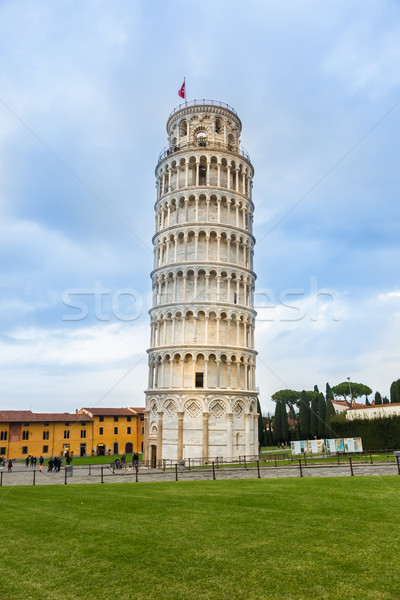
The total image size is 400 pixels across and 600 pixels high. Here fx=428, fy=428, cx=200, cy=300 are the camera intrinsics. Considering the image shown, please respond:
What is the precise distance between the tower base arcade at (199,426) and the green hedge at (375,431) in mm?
13725

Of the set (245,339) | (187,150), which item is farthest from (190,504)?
(187,150)

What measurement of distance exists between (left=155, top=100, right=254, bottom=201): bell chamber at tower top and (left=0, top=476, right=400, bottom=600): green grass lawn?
45.0m

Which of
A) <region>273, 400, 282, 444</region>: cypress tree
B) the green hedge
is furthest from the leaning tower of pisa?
<region>273, 400, 282, 444</region>: cypress tree

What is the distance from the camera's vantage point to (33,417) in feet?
268

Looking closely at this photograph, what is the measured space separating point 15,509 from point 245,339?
38.8 meters

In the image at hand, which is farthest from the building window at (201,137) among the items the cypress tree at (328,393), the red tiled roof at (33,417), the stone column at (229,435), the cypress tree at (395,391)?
the cypress tree at (328,393)

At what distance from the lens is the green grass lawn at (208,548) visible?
7918 mm

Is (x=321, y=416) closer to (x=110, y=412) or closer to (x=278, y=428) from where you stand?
(x=278, y=428)

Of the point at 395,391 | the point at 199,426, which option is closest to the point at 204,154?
the point at 199,426

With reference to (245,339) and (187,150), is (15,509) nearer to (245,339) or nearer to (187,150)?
(245,339)

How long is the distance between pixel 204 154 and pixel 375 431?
4016 cm

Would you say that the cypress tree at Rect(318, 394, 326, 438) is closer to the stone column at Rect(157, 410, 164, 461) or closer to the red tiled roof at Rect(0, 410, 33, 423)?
the stone column at Rect(157, 410, 164, 461)

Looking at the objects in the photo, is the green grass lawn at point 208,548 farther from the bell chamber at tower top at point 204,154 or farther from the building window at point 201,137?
the building window at point 201,137

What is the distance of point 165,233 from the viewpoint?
5444 cm
